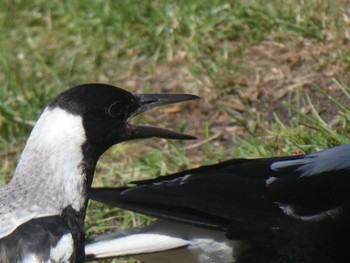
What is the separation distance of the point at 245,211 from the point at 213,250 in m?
0.21

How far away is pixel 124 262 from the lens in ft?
15.5

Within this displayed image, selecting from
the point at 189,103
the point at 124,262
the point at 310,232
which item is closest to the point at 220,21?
the point at 189,103

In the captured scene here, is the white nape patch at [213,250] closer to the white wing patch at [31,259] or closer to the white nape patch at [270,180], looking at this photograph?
the white nape patch at [270,180]

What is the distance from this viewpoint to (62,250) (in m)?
3.84

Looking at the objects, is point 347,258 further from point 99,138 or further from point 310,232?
point 99,138

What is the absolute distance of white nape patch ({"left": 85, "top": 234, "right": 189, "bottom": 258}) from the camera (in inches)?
170

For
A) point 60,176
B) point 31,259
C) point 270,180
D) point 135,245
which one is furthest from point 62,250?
point 270,180

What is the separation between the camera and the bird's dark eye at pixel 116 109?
4145 mm

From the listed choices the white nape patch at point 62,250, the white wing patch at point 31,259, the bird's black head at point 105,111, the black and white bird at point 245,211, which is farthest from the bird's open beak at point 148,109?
the white wing patch at point 31,259

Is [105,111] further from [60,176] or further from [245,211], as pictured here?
[245,211]

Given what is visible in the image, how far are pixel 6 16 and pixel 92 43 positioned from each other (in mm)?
622

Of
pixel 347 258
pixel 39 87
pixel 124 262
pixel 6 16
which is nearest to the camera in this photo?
pixel 347 258

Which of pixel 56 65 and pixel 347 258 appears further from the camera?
pixel 56 65

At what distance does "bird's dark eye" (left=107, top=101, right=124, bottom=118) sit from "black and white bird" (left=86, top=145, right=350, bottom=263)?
1.07 ft
